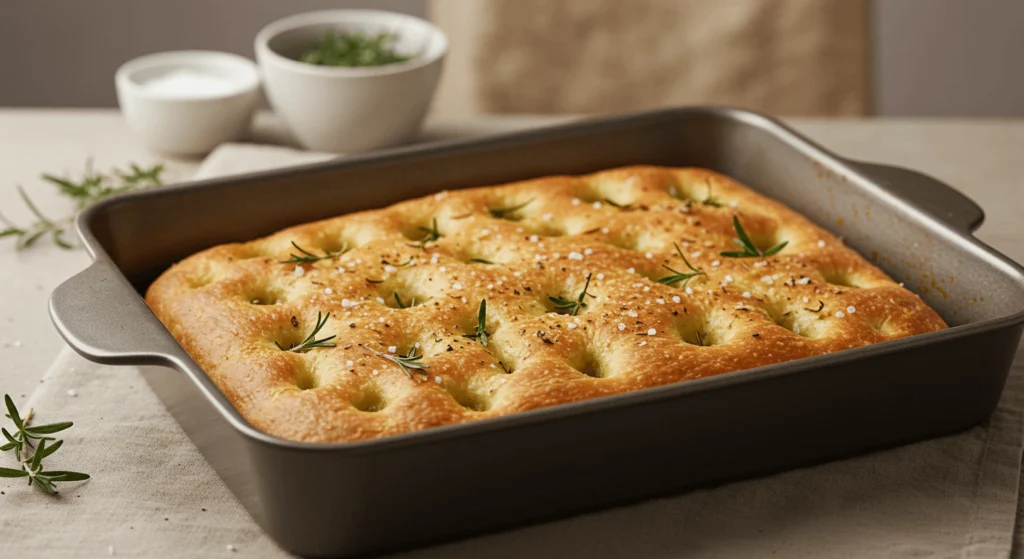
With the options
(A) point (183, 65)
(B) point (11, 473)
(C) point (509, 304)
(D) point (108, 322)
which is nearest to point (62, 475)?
(B) point (11, 473)

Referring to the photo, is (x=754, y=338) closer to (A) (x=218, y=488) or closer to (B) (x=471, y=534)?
(B) (x=471, y=534)

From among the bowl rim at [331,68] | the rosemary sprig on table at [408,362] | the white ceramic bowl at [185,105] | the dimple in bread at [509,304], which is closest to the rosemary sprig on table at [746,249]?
the dimple in bread at [509,304]

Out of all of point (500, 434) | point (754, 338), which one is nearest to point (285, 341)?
point (500, 434)

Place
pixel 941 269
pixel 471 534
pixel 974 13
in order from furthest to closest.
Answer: pixel 974 13
pixel 941 269
pixel 471 534

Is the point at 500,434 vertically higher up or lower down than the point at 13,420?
higher up

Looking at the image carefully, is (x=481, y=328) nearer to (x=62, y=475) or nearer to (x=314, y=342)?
(x=314, y=342)

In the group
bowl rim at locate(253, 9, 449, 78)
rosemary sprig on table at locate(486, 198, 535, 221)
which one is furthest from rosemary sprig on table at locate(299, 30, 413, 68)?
rosemary sprig on table at locate(486, 198, 535, 221)

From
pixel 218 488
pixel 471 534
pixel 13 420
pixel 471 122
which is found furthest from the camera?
pixel 471 122
